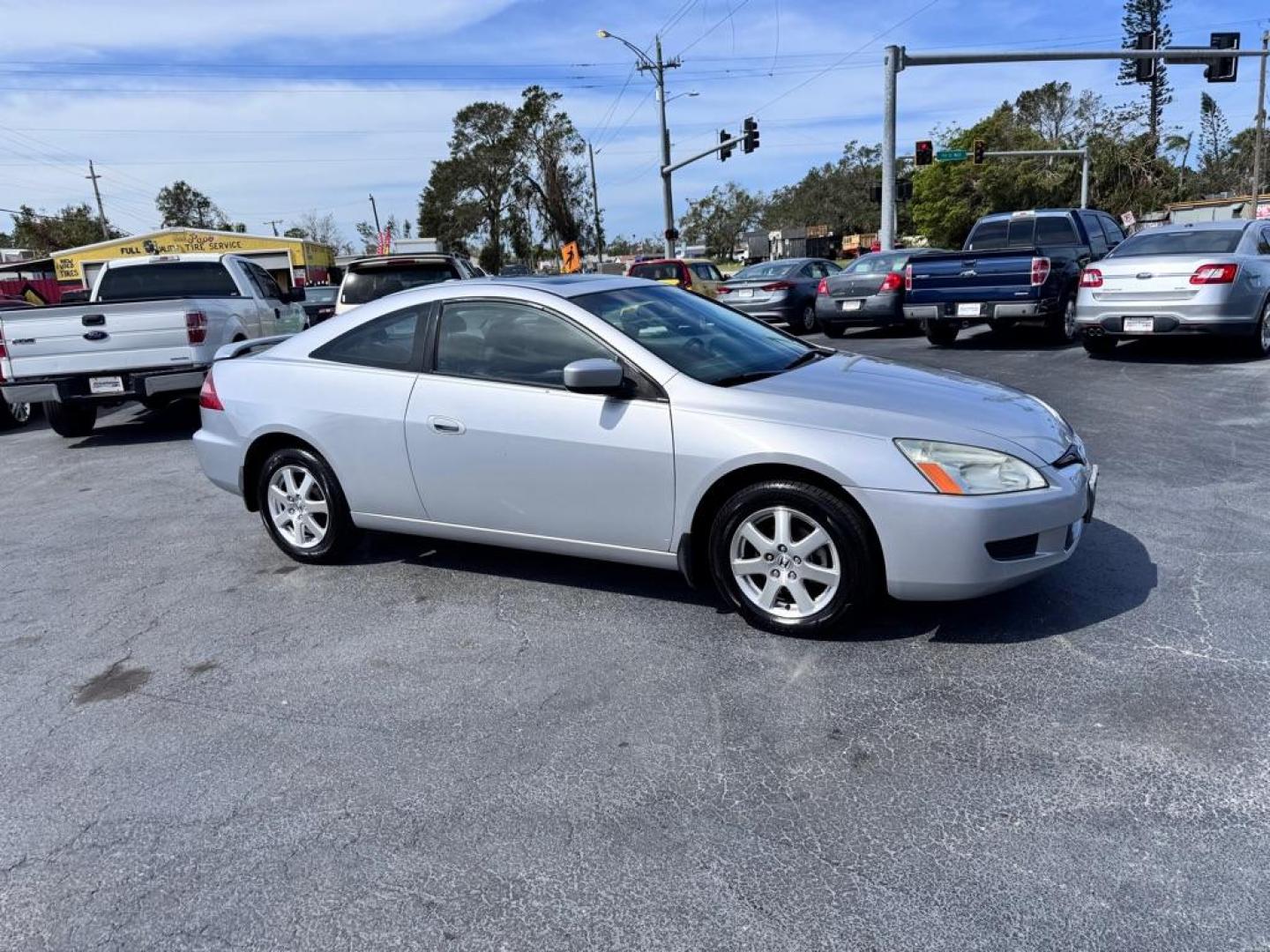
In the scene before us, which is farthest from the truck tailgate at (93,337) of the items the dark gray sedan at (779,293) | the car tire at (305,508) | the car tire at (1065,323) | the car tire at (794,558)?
the car tire at (1065,323)

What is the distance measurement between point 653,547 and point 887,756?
56.7 inches

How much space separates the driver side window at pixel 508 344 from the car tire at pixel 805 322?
42.9ft

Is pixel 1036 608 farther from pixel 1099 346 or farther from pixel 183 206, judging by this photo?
pixel 183 206

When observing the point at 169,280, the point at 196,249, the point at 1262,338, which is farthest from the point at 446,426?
the point at 196,249

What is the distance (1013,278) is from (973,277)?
0.51 m

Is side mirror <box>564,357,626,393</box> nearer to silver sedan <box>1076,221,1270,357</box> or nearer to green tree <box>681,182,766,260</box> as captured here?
silver sedan <box>1076,221,1270,357</box>

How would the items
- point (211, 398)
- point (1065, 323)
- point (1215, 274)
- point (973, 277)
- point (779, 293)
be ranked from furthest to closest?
point (779, 293) < point (1065, 323) < point (973, 277) < point (1215, 274) < point (211, 398)

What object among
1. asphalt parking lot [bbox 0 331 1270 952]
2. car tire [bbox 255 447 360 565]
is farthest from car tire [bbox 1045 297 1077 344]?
car tire [bbox 255 447 360 565]

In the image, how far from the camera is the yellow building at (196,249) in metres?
45.1

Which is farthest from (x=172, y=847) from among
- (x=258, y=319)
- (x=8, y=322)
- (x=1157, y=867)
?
(x=258, y=319)

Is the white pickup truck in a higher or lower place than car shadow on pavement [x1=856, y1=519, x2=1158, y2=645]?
higher

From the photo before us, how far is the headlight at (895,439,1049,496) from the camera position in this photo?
365 centimetres

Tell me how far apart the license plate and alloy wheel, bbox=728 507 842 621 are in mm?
7563

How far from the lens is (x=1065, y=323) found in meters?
12.4
